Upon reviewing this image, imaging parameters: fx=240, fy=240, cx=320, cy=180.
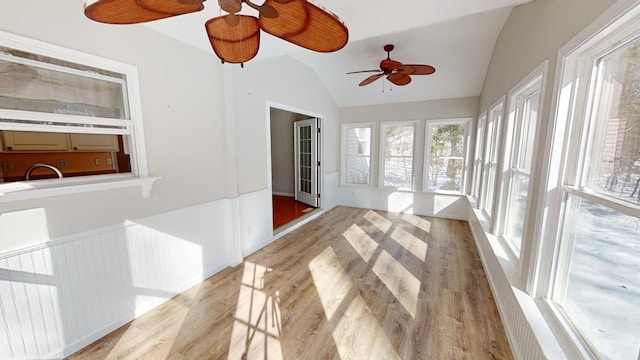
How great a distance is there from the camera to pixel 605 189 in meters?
1.12

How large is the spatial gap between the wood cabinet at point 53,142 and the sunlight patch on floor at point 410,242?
3.49m

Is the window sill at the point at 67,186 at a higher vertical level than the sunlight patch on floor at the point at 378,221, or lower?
higher

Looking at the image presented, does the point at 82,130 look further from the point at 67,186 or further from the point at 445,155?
the point at 445,155

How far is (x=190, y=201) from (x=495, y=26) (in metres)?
4.04

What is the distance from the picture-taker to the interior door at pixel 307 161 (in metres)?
5.10

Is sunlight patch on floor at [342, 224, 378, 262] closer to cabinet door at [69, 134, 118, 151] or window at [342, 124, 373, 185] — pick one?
window at [342, 124, 373, 185]

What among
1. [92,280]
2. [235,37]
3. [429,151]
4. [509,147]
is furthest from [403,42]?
[92,280]

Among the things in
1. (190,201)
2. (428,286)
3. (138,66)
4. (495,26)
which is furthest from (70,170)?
(495,26)

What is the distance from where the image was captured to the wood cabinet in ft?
5.76

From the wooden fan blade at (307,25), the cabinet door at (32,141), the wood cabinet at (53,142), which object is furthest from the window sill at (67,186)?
the wooden fan blade at (307,25)

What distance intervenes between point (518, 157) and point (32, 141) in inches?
164

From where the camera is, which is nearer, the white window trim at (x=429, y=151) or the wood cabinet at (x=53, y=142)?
the wood cabinet at (x=53, y=142)

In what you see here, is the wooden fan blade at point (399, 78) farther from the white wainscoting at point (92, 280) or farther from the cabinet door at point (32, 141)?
the cabinet door at point (32, 141)

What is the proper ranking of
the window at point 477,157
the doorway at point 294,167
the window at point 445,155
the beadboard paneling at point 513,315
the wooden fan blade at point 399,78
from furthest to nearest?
the doorway at point 294,167 → the window at point 445,155 → the window at point 477,157 → the wooden fan blade at point 399,78 → the beadboard paneling at point 513,315
